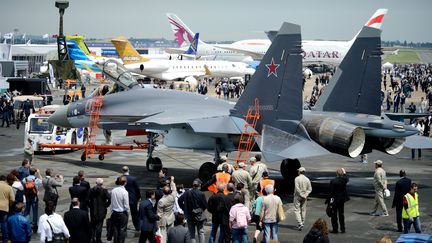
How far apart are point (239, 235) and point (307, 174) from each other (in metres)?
10.5

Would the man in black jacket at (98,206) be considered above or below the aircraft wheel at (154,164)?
above

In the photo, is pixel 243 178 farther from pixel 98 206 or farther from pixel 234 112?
pixel 234 112

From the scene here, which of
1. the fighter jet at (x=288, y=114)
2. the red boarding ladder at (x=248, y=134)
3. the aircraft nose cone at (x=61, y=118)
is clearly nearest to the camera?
the fighter jet at (x=288, y=114)

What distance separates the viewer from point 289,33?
2005 cm

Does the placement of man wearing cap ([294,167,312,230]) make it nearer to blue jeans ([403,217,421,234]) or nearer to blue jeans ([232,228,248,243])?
blue jeans ([403,217,421,234])

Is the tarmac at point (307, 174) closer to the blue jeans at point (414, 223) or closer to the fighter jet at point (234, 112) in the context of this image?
the blue jeans at point (414, 223)

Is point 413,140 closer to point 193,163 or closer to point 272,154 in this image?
point 272,154

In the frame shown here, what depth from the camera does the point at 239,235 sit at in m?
13.8

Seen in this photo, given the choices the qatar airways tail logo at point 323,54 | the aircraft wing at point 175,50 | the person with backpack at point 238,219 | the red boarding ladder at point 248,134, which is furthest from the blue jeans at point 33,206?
the aircraft wing at point 175,50

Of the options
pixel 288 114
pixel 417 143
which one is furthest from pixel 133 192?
pixel 417 143

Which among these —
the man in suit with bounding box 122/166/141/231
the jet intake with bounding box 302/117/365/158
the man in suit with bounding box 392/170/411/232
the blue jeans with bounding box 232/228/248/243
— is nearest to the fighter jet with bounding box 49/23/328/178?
the jet intake with bounding box 302/117/365/158

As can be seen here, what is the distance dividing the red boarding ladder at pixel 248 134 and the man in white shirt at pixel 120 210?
20.0 feet

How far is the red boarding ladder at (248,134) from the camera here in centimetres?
2033

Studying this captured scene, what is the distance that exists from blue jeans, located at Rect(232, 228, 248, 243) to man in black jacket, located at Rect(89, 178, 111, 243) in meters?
2.66
